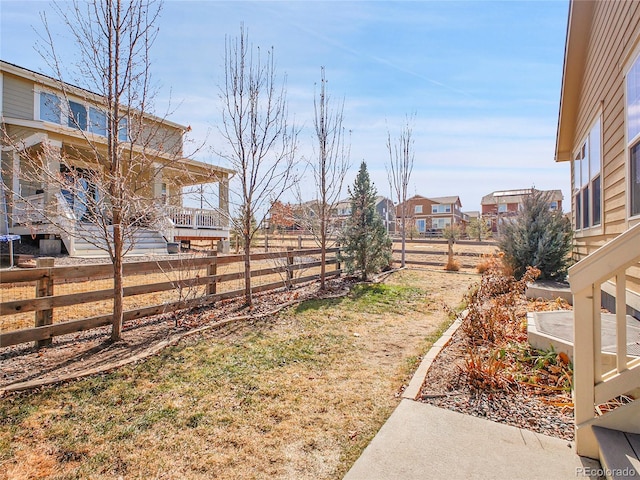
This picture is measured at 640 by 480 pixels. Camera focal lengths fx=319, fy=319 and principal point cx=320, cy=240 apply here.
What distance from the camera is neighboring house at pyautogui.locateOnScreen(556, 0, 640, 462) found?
1.94m

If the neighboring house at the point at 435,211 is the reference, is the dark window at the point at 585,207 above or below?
below

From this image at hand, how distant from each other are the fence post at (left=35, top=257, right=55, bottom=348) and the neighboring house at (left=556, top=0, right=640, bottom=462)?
5179 millimetres

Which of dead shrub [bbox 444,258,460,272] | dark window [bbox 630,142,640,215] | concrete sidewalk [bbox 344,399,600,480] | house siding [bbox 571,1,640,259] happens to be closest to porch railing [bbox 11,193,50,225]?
concrete sidewalk [bbox 344,399,600,480]

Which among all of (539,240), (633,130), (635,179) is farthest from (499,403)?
(539,240)

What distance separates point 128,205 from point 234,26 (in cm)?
395

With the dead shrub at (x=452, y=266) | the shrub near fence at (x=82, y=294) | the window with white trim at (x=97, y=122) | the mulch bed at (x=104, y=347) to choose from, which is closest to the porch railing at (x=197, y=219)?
the window with white trim at (x=97, y=122)

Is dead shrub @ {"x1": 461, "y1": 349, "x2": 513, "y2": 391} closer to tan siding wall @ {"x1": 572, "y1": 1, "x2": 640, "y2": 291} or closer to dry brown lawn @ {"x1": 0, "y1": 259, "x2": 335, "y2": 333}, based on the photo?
tan siding wall @ {"x1": 572, "y1": 1, "x2": 640, "y2": 291}

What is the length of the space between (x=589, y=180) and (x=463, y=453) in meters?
6.69

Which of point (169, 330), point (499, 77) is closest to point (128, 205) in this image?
point (169, 330)

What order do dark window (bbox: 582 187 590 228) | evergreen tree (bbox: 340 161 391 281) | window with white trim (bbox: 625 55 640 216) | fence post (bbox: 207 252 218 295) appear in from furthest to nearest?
evergreen tree (bbox: 340 161 391 281)
dark window (bbox: 582 187 590 228)
fence post (bbox: 207 252 218 295)
window with white trim (bbox: 625 55 640 216)

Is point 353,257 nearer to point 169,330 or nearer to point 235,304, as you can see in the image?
point 235,304

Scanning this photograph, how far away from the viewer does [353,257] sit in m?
9.12

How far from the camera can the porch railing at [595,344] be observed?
191 cm

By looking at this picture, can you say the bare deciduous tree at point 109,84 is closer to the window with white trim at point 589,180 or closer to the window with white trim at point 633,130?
the window with white trim at point 633,130
